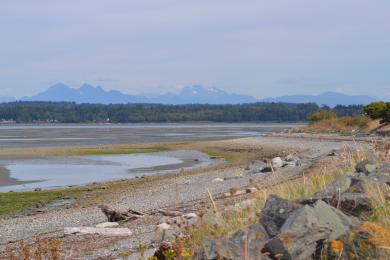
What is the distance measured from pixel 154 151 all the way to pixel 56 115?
492 feet

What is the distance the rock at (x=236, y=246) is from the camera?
5.29 metres

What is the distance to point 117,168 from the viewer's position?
4012cm

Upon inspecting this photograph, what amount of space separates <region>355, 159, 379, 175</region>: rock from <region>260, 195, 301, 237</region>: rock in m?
3.86

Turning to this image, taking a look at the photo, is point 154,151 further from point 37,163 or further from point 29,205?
point 29,205

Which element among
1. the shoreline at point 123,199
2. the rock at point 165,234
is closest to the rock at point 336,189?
the rock at point 165,234

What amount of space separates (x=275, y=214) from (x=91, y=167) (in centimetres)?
3567

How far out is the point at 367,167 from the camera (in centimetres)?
1037

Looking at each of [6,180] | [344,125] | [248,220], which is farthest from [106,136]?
[248,220]

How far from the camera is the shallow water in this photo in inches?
1294

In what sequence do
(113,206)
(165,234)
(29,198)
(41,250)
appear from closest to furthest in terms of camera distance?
(41,250)
(165,234)
(113,206)
(29,198)

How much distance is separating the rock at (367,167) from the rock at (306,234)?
4557 millimetres

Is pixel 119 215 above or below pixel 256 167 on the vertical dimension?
above

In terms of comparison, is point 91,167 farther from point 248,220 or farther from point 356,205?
point 356,205

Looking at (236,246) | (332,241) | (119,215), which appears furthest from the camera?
(119,215)
